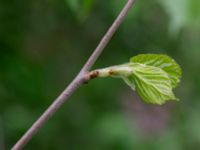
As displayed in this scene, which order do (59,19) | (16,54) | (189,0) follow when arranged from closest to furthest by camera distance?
(189,0), (16,54), (59,19)

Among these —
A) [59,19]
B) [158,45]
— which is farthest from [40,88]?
[158,45]

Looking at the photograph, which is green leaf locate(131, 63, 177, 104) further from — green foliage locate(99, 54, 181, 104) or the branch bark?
the branch bark

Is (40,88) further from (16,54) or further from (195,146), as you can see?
(195,146)

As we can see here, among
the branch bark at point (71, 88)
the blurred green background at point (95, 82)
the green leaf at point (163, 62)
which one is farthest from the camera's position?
the blurred green background at point (95, 82)

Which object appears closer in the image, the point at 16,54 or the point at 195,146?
the point at 16,54

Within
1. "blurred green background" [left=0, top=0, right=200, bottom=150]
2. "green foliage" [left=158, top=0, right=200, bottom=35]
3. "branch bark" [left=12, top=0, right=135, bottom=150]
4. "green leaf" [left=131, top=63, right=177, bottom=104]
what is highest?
"branch bark" [left=12, top=0, right=135, bottom=150]

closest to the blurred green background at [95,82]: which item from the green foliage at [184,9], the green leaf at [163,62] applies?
the green foliage at [184,9]

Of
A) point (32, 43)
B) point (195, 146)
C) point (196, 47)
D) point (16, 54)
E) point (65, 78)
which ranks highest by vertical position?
point (16, 54)

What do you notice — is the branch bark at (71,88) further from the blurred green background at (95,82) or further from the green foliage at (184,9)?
the blurred green background at (95,82)

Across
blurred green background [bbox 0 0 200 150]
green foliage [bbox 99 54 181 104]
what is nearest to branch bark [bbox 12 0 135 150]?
green foliage [bbox 99 54 181 104]
